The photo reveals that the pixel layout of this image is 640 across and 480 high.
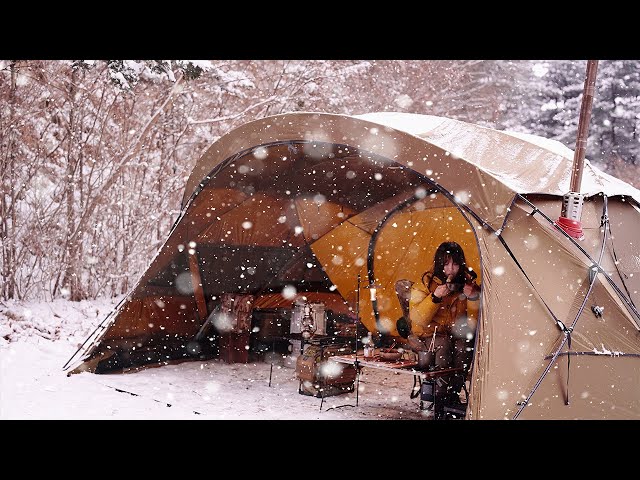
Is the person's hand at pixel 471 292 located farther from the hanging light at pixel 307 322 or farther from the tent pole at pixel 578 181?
the hanging light at pixel 307 322

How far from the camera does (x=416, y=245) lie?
7.28 m

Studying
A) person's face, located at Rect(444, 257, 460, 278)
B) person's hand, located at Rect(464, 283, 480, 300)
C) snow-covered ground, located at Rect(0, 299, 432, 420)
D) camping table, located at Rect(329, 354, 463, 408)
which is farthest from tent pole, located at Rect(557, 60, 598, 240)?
snow-covered ground, located at Rect(0, 299, 432, 420)

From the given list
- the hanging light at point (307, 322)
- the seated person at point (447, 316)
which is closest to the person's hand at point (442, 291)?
the seated person at point (447, 316)

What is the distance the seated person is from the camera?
17.0 ft

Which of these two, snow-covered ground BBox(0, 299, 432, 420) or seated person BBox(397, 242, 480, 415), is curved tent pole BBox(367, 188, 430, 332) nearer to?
snow-covered ground BBox(0, 299, 432, 420)

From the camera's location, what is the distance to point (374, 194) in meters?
7.37

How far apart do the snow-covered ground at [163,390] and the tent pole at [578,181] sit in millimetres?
1954

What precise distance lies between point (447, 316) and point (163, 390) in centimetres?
253

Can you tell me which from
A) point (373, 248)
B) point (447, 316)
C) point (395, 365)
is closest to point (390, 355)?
point (395, 365)

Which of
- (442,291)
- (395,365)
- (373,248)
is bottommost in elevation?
(395,365)

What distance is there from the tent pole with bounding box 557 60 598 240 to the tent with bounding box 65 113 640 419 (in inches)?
4.1

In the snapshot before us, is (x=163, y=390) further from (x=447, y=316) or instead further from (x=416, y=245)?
(x=416, y=245)

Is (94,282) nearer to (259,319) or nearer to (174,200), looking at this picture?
(174,200)
